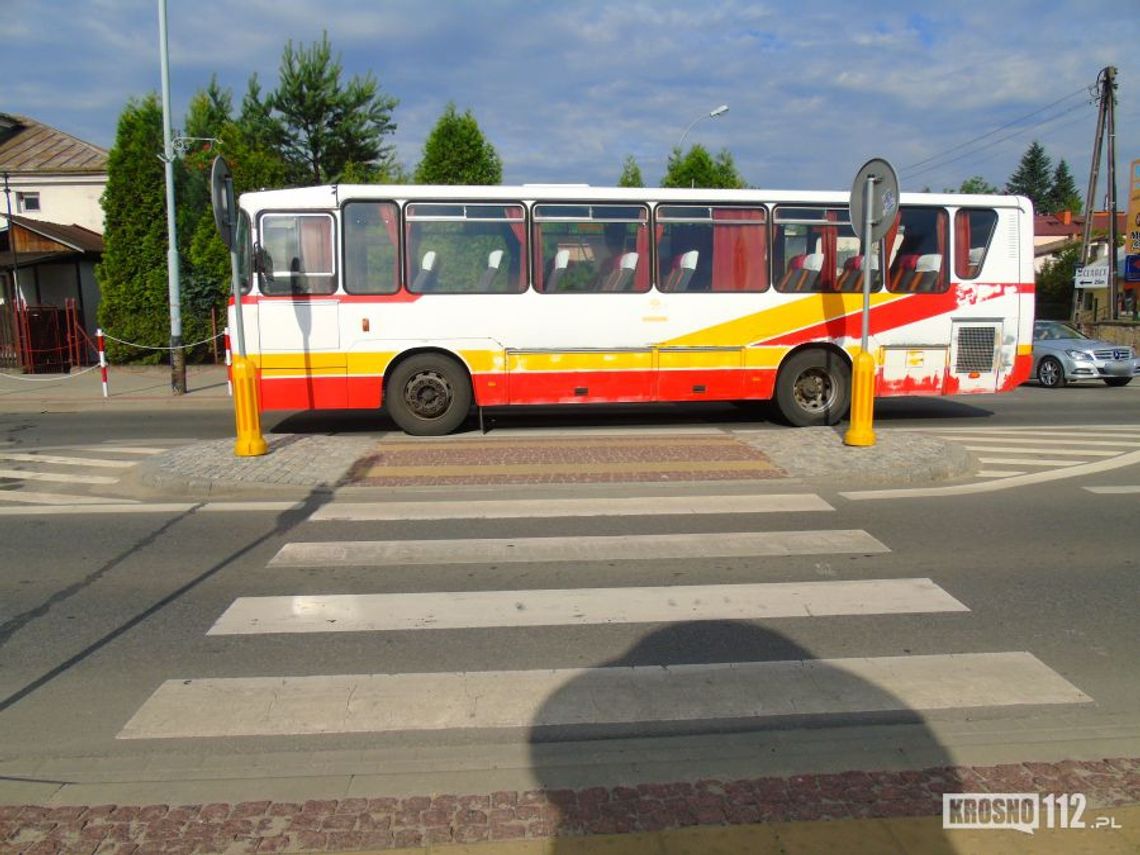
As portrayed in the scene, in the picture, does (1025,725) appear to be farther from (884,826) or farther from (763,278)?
(763,278)

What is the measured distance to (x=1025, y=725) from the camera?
3607mm

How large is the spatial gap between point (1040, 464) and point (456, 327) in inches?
270

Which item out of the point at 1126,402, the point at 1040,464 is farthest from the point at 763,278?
the point at 1126,402

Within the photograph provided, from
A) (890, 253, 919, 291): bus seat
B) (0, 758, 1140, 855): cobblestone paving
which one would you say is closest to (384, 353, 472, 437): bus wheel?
(890, 253, 919, 291): bus seat

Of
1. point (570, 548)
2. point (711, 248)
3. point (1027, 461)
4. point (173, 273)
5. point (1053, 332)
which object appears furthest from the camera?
point (1053, 332)

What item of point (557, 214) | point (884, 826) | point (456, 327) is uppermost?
point (557, 214)

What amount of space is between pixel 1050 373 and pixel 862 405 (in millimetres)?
12987

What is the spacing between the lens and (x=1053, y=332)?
20.6 meters

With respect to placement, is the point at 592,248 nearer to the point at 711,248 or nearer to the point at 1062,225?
the point at 711,248

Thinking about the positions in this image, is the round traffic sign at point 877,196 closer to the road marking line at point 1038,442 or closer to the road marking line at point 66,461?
the road marking line at point 1038,442

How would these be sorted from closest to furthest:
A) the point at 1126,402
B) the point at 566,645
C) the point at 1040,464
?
the point at 566,645 → the point at 1040,464 → the point at 1126,402

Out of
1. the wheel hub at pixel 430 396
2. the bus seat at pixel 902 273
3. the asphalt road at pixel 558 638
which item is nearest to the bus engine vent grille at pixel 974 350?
the bus seat at pixel 902 273

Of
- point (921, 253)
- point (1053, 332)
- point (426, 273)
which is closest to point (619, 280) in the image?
point (426, 273)

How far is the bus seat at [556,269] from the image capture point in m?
11.0
